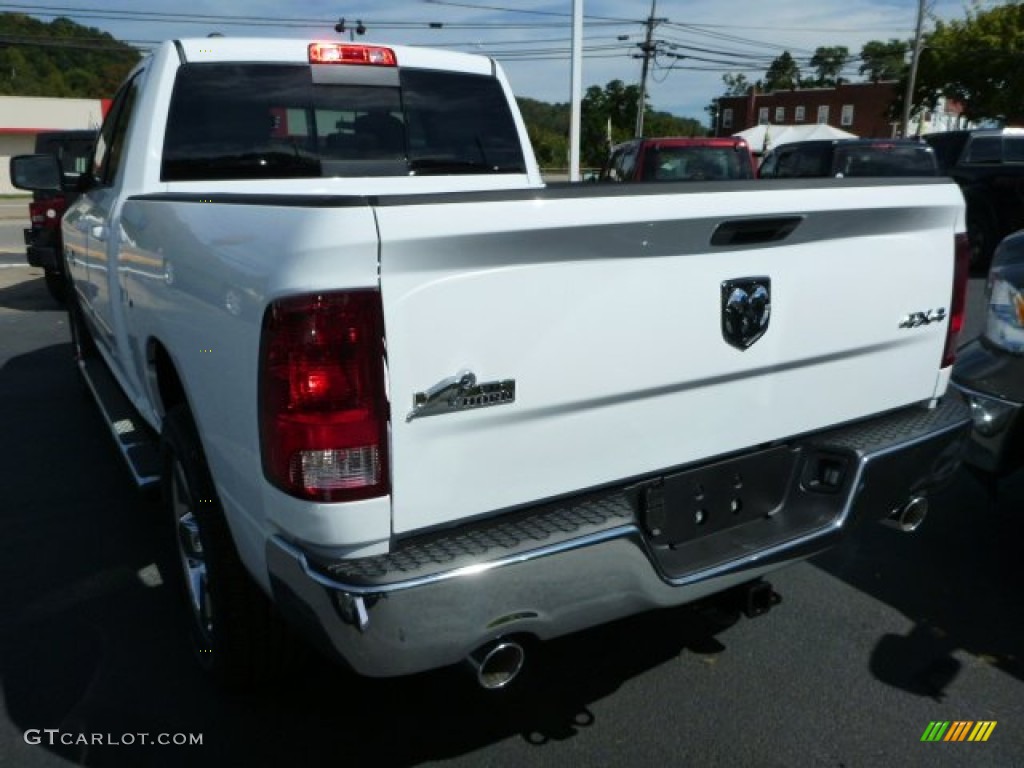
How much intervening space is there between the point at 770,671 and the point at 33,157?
186 inches

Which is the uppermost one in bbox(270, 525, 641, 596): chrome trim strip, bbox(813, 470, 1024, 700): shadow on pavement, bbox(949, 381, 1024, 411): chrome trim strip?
bbox(270, 525, 641, 596): chrome trim strip

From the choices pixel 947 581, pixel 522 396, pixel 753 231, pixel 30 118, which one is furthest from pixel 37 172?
pixel 30 118

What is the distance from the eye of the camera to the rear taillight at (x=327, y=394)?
1.83 metres

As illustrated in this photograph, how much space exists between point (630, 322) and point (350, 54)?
2.66 metres

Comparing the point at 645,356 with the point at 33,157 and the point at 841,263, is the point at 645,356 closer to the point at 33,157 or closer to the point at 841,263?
the point at 841,263

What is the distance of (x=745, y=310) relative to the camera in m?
2.37

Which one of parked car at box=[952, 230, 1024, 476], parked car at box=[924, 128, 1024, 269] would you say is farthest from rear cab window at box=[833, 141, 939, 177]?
parked car at box=[952, 230, 1024, 476]

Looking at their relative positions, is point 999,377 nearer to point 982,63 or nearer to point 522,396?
point 522,396

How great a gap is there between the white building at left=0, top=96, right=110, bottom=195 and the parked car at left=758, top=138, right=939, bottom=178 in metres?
42.8

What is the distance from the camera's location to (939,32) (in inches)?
1823

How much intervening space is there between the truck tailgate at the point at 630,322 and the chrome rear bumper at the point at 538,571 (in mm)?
92

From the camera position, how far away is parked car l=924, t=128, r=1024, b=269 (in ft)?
39.3

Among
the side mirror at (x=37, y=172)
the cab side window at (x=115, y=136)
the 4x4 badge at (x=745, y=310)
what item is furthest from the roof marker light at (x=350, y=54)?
the 4x4 badge at (x=745, y=310)

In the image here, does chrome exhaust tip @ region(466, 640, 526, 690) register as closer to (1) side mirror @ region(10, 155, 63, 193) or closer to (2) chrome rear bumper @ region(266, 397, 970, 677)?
(2) chrome rear bumper @ region(266, 397, 970, 677)
